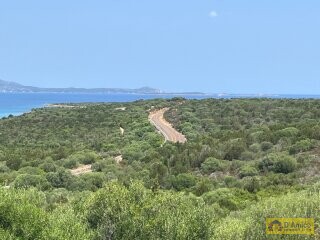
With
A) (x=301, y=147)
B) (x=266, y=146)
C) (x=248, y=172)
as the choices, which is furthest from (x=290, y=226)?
(x=266, y=146)

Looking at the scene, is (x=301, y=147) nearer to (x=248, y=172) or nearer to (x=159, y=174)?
(x=248, y=172)

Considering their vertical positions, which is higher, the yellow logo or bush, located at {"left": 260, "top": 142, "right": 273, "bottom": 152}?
the yellow logo

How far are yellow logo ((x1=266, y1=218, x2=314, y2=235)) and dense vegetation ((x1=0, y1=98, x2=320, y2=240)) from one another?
12.4 inches

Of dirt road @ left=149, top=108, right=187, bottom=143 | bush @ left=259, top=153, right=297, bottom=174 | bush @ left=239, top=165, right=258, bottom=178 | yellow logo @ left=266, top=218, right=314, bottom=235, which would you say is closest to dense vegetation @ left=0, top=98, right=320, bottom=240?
bush @ left=259, top=153, right=297, bottom=174

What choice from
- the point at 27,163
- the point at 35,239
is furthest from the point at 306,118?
A: the point at 35,239

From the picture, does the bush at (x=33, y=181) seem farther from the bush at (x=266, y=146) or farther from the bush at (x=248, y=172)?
the bush at (x=266, y=146)

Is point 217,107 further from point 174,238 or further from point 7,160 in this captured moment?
point 174,238

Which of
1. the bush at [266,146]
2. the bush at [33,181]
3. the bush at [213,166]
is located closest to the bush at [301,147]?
the bush at [266,146]

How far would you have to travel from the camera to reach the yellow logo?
66.6 feet

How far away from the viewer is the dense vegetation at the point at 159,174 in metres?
21.5

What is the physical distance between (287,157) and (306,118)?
33.4 m

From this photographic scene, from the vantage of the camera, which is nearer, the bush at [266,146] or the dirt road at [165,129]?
the bush at [266,146]

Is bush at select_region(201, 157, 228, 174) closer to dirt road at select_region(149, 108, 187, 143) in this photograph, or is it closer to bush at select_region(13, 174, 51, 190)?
bush at select_region(13, 174, 51, 190)

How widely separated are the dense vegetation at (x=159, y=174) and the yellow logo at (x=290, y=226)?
0.32m
